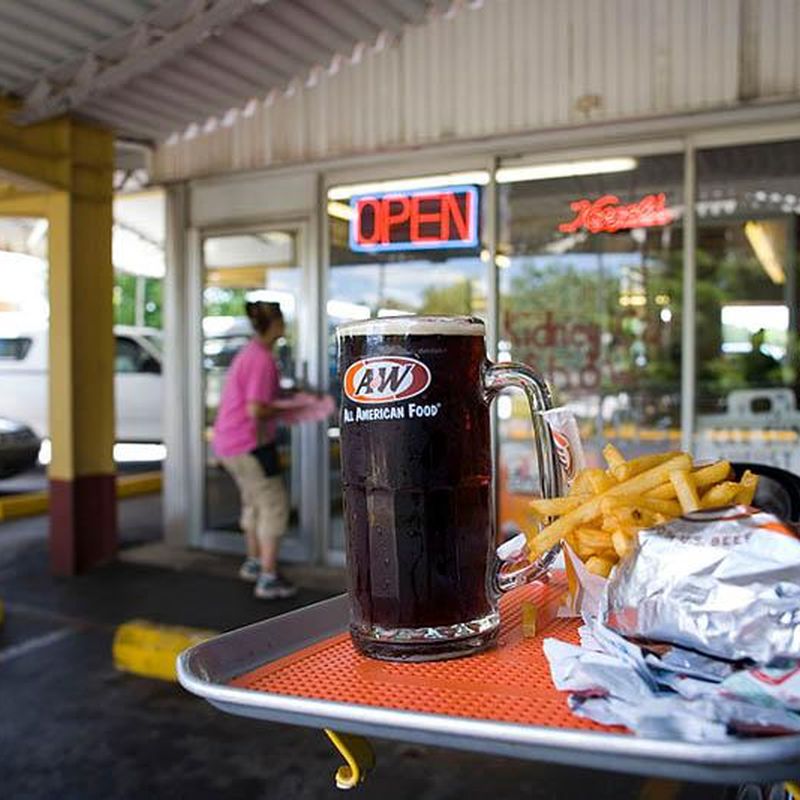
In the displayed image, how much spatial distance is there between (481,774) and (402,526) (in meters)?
2.63

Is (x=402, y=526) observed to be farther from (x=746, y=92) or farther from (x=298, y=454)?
(x=298, y=454)

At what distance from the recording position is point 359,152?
6.26 m

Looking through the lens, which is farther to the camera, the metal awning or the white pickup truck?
the white pickup truck

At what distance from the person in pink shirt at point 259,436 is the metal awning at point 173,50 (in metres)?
1.61

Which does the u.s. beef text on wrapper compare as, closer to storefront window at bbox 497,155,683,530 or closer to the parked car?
storefront window at bbox 497,155,683,530

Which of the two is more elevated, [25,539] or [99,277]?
[99,277]

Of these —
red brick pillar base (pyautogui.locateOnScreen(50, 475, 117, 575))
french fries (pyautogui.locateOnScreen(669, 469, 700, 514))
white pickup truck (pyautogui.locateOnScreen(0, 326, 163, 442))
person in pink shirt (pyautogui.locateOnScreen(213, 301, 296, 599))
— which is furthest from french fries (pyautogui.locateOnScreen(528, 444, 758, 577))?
white pickup truck (pyautogui.locateOnScreen(0, 326, 163, 442))

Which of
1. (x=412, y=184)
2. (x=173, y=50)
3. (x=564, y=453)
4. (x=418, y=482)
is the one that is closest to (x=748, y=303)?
(x=412, y=184)

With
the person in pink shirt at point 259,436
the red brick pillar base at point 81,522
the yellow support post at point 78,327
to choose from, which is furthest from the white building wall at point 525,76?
the red brick pillar base at point 81,522

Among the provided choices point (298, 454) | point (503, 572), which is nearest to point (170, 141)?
point (298, 454)

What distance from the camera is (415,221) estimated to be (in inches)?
246

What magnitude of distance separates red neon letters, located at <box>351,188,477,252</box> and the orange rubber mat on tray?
16.5ft

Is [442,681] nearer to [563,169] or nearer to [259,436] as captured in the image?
[259,436]

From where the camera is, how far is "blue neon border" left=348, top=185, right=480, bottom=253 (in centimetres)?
605
